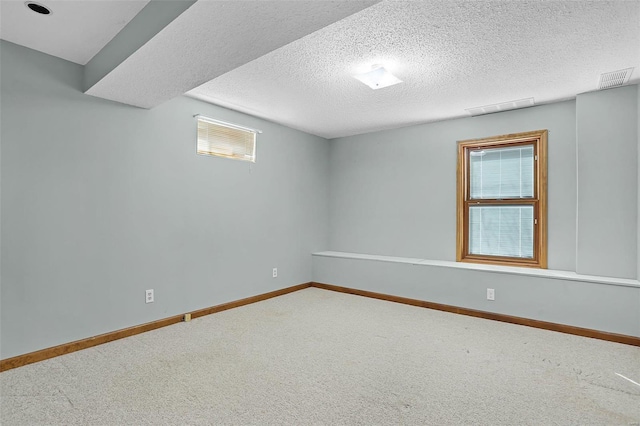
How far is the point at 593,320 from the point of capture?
9.99ft

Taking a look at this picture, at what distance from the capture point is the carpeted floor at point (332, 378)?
1.81m

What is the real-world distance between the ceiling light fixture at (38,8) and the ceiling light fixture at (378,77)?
219 centimetres

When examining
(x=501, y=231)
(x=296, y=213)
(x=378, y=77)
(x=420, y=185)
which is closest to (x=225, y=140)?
(x=296, y=213)

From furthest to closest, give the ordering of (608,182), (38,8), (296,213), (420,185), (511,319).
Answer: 1. (296,213)
2. (420,185)
3. (511,319)
4. (608,182)
5. (38,8)

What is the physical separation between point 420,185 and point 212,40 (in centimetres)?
335

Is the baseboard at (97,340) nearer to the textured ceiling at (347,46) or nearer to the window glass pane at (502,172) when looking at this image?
the textured ceiling at (347,46)

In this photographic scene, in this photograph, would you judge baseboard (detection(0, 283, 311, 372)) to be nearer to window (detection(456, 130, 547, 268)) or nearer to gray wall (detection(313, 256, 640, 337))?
gray wall (detection(313, 256, 640, 337))

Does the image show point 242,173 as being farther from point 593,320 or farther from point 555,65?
point 593,320

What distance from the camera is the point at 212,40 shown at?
1880 millimetres

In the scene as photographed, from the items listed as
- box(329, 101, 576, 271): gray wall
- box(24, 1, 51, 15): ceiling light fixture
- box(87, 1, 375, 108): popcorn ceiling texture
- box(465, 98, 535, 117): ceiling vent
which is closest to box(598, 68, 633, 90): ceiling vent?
box(329, 101, 576, 271): gray wall

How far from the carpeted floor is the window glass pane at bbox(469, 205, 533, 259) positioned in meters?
1.04

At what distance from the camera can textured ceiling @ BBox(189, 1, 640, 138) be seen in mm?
2041

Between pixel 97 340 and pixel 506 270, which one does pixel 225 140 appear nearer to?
pixel 97 340

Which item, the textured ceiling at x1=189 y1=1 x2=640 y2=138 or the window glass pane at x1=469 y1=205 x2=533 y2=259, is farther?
the window glass pane at x1=469 y1=205 x2=533 y2=259
